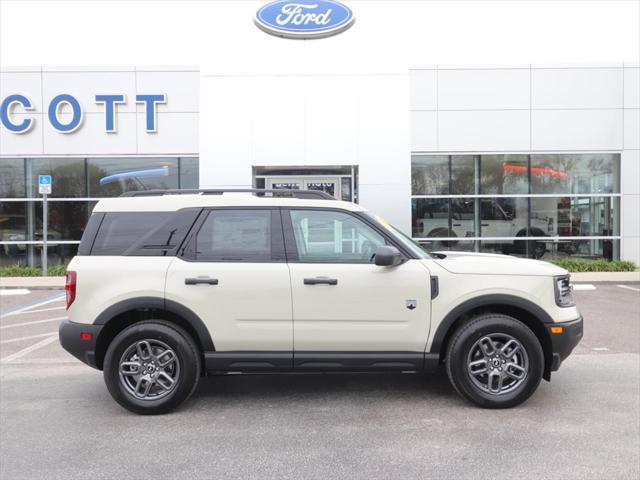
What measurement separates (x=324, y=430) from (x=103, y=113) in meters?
15.0

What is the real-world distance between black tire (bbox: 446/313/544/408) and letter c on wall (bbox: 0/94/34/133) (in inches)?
638

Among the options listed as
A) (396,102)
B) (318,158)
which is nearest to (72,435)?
(318,158)

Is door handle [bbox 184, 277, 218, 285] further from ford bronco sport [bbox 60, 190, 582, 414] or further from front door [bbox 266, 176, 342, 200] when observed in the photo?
front door [bbox 266, 176, 342, 200]

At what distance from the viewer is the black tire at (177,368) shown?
4.59m

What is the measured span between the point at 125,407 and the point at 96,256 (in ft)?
4.34

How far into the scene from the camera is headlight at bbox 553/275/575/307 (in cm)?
473

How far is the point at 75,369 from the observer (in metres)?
6.23

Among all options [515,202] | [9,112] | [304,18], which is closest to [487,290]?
[515,202]

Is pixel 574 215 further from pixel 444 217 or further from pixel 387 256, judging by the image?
pixel 387 256

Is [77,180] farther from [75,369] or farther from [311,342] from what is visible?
[311,342]

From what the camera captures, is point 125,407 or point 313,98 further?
point 313,98

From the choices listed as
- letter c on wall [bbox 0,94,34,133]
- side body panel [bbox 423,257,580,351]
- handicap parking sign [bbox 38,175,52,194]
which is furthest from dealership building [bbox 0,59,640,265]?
side body panel [bbox 423,257,580,351]

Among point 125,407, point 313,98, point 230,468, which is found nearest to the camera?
point 230,468

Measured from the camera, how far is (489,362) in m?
4.64
